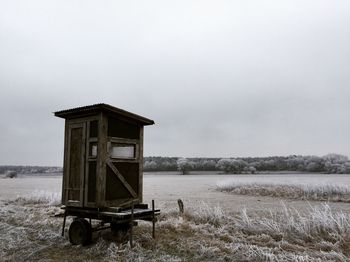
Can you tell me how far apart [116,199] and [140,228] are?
78.0 inches

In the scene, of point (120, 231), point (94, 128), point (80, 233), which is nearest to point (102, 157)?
point (94, 128)

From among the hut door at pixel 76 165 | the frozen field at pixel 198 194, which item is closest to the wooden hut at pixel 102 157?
the hut door at pixel 76 165

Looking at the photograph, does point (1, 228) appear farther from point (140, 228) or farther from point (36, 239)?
point (140, 228)

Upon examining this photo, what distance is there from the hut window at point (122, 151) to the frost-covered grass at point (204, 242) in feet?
8.01

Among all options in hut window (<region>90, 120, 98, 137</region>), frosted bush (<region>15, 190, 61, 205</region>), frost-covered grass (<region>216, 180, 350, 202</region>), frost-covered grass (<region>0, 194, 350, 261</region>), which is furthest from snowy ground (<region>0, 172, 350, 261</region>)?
frost-covered grass (<region>216, 180, 350, 202</region>)

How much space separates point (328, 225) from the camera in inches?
352

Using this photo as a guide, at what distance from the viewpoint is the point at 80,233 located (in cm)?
Answer: 860

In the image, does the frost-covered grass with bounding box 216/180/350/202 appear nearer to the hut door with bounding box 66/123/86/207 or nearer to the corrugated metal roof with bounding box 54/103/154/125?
Result: the corrugated metal roof with bounding box 54/103/154/125

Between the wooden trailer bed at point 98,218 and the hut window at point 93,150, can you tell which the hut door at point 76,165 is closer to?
the hut window at point 93,150

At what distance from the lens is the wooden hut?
862 cm

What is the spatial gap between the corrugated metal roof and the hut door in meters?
0.37

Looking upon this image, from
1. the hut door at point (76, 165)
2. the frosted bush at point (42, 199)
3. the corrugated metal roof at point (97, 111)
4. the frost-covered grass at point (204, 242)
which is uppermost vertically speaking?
the corrugated metal roof at point (97, 111)

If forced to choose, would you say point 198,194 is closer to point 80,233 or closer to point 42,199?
point 42,199

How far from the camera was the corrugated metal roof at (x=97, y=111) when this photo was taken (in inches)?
338
